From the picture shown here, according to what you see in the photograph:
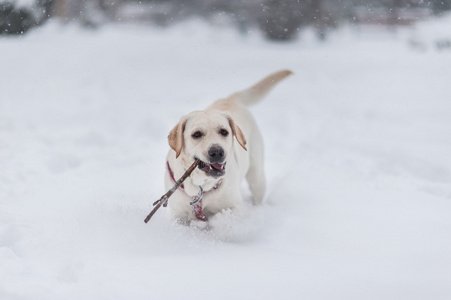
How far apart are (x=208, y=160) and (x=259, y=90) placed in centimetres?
181

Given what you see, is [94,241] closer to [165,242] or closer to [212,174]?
[165,242]

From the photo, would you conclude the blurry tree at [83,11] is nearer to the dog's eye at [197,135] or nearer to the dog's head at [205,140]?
the dog's head at [205,140]

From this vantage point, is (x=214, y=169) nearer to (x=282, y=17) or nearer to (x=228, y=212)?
(x=228, y=212)

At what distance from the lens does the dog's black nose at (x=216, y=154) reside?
294cm

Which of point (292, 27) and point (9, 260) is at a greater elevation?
point (292, 27)

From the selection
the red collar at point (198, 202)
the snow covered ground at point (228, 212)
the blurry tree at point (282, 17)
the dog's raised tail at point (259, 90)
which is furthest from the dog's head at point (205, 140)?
the blurry tree at point (282, 17)

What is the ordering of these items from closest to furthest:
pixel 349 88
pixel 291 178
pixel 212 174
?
pixel 212 174 → pixel 291 178 → pixel 349 88

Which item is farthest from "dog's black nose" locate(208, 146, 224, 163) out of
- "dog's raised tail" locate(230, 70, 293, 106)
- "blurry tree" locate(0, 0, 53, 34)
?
"blurry tree" locate(0, 0, 53, 34)

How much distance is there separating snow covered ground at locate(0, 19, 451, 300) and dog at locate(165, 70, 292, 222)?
16 centimetres

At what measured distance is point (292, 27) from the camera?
1447 cm

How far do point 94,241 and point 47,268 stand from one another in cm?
46

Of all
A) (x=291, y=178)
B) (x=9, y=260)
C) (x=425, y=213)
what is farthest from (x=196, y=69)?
(x=9, y=260)

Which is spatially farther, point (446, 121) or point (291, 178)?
point (446, 121)

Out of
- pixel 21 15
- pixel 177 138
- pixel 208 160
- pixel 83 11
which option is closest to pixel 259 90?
pixel 177 138
